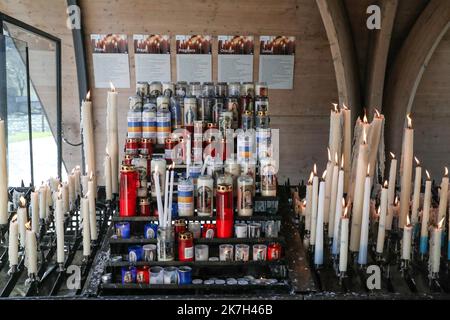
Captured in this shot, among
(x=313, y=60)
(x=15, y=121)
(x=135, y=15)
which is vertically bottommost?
(x=15, y=121)

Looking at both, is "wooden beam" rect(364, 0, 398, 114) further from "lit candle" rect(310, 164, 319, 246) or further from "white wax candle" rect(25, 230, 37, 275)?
"white wax candle" rect(25, 230, 37, 275)

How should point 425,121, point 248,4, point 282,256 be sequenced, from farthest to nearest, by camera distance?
point 425,121
point 248,4
point 282,256

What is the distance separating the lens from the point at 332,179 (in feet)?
9.39

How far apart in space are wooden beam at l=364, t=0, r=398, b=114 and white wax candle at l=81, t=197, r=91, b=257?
12.3 feet

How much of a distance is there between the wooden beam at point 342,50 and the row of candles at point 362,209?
8.12 ft

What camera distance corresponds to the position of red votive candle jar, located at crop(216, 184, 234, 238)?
2674mm

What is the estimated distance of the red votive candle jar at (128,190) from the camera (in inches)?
109

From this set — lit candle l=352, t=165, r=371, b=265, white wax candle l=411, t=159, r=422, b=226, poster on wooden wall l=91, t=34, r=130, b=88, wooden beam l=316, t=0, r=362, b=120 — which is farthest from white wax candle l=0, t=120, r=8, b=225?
poster on wooden wall l=91, t=34, r=130, b=88

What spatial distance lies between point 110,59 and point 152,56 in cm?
48
